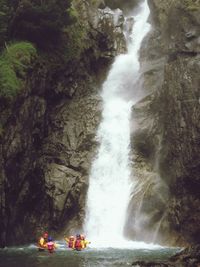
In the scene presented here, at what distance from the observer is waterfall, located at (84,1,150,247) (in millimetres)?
28969

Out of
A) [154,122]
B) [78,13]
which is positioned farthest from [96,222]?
[78,13]

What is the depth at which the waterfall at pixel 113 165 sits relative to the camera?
28969 millimetres

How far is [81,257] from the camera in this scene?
22.7 metres

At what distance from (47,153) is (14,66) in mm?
6472

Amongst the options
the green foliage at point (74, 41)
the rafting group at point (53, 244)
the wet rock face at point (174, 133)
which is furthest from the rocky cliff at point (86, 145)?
A: the rafting group at point (53, 244)

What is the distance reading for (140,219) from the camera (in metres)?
28.1

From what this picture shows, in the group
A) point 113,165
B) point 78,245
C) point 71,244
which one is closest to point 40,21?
point 113,165

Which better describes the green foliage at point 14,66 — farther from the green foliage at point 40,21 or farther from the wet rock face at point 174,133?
the wet rock face at point 174,133

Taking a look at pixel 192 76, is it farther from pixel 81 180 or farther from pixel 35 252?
pixel 35 252

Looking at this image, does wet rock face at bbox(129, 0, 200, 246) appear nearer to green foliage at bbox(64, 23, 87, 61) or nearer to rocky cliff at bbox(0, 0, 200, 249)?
rocky cliff at bbox(0, 0, 200, 249)

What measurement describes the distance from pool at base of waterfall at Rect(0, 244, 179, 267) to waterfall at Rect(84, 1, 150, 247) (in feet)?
9.28

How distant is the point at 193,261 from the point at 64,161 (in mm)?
15304

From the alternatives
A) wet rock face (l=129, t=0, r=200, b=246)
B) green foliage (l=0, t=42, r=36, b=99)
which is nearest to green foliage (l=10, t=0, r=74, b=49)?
green foliage (l=0, t=42, r=36, b=99)

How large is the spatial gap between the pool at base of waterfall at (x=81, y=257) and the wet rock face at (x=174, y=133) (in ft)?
7.86
